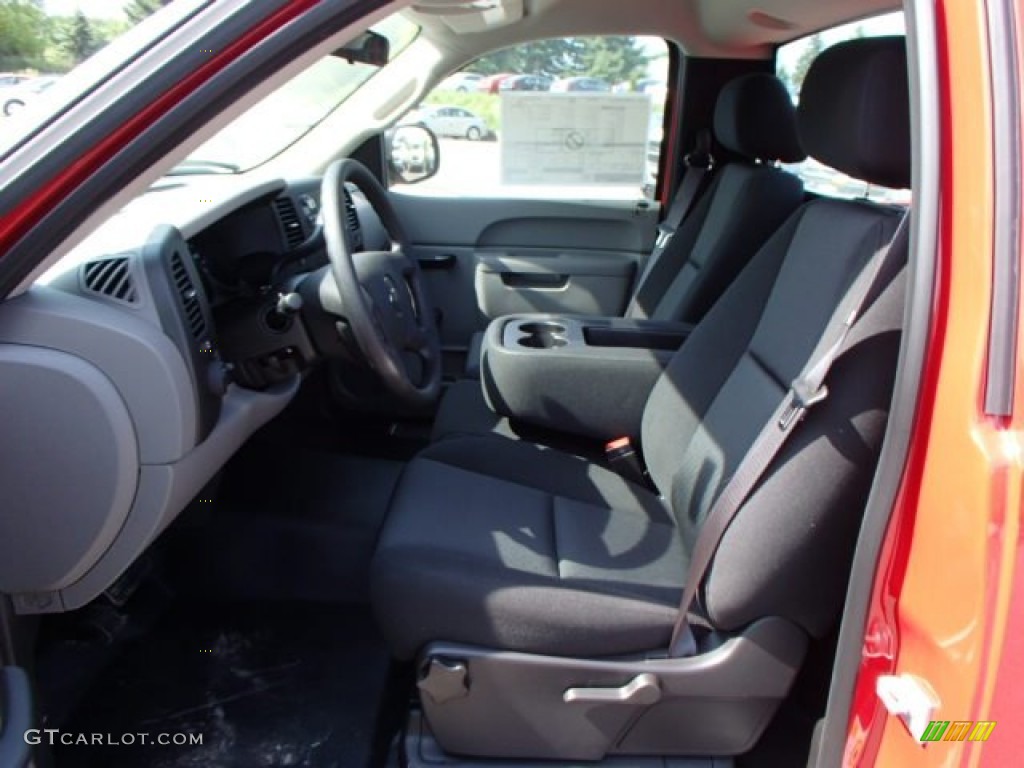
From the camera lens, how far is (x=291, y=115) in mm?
2627

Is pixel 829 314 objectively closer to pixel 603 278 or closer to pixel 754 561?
pixel 754 561

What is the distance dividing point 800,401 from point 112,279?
97 cm

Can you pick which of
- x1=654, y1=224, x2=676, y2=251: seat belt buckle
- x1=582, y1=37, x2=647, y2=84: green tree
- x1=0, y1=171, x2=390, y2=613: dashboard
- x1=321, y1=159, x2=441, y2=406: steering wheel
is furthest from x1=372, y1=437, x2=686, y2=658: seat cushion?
x1=582, y1=37, x2=647, y2=84: green tree

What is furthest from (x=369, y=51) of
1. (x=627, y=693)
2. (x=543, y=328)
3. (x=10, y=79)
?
(x=627, y=693)

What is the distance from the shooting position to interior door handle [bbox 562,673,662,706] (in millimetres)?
1205

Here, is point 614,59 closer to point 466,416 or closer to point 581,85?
point 581,85

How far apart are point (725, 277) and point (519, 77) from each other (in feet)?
3.80

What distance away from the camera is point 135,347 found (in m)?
1.16

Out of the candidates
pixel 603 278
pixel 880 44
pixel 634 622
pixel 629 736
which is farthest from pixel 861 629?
pixel 603 278

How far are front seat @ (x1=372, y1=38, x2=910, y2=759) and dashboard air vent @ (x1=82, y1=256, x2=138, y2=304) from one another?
54 cm

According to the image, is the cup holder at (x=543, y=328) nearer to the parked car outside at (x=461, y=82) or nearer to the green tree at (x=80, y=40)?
the parked car outside at (x=461, y=82)

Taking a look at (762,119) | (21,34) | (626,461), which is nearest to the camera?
(21,34)

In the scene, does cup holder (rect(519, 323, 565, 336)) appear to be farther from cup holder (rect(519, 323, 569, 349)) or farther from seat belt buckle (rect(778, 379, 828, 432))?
seat belt buckle (rect(778, 379, 828, 432))

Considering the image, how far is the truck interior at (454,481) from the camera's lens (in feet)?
3.65
